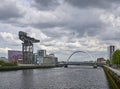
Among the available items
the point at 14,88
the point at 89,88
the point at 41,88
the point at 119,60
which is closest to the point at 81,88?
the point at 89,88

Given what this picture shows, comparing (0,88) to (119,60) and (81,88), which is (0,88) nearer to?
(81,88)

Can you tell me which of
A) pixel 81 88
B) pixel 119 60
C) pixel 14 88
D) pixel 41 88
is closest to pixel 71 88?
pixel 81 88

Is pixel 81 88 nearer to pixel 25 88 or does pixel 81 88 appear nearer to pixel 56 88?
pixel 56 88

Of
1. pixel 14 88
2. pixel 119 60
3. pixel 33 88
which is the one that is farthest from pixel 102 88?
pixel 119 60

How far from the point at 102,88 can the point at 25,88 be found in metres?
16.3

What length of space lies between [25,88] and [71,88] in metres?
9.73

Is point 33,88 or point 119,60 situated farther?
point 119,60

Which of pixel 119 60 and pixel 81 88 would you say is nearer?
pixel 81 88

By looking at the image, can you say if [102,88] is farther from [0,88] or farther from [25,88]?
[0,88]

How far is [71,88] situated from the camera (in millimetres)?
65625

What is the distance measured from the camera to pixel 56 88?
65.7m

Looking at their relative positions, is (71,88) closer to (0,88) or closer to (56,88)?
(56,88)

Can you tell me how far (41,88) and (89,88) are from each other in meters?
10.2

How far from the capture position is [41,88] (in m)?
65.1
